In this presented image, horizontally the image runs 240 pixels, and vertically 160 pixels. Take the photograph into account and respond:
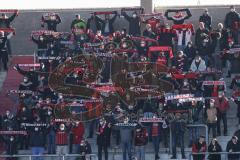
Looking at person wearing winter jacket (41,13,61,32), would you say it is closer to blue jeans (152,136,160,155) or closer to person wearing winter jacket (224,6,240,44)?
person wearing winter jacket (224,6,240,44)

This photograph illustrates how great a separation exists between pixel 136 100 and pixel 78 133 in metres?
2.67

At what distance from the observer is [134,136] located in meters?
41.3

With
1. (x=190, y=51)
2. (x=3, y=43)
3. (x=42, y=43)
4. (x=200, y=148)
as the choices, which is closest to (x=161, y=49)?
(x=190, y=51)

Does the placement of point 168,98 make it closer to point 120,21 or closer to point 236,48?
point 236,48

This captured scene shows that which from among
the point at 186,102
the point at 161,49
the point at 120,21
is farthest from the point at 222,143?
the point at 120,21

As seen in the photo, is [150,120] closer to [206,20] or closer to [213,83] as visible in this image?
[213,83]

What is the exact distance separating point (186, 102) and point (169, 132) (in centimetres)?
120

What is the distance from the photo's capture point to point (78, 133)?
4212 centimetres

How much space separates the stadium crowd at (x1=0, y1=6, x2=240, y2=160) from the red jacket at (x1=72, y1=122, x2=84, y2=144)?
0.11ft

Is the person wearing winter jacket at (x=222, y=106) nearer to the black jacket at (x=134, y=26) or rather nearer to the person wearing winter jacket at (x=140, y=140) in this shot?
the person wearing winter jacket at (x=140, y=140)

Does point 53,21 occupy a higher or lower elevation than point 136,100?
higher

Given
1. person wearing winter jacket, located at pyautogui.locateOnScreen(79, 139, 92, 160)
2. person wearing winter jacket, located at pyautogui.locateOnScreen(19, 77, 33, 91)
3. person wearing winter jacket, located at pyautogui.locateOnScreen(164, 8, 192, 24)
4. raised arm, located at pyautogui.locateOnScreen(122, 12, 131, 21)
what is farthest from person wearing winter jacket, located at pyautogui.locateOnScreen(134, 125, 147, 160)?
raised arm, located at pyautogui.locateOnScreen(122, 12, 131, 21)

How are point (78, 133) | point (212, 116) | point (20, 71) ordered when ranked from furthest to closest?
point (20, 71)
point (212, 116)
point (78, 133)

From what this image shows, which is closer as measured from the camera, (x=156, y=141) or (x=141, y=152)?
(x=141, y=152)
